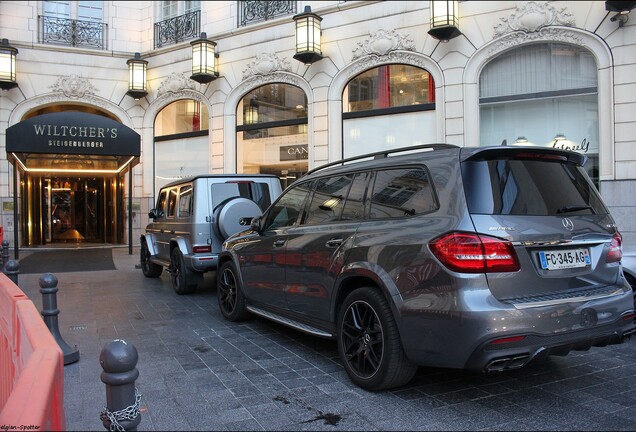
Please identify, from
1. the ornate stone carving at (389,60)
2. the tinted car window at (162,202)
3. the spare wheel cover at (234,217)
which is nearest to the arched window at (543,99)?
the ornate stone carving at (389,60)

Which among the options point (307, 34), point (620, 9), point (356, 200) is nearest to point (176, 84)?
point (307, 34)

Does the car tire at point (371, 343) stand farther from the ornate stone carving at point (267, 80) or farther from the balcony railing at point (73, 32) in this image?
the balcony railing at point (73, 32)

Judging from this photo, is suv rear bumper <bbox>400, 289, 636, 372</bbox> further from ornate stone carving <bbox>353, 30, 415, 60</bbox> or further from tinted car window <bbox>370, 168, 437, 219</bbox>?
ornate stone carving <bbox>353, 30, 415, 60</bbox>

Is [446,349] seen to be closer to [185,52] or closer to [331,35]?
[331,35]

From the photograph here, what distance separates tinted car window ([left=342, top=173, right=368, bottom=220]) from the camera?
435cm

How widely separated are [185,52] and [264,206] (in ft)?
32.5

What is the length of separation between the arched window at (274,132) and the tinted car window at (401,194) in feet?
33.0

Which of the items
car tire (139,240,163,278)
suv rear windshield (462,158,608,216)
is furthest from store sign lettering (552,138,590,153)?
car tire (139,240,163,278)

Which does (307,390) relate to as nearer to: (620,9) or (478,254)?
(478,254)

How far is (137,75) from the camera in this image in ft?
55.0

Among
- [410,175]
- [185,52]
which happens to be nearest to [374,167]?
[410,175]

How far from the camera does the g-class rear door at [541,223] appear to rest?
11.1ft

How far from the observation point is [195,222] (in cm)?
785

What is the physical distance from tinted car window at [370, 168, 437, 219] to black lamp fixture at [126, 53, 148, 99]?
14613 millimetres
